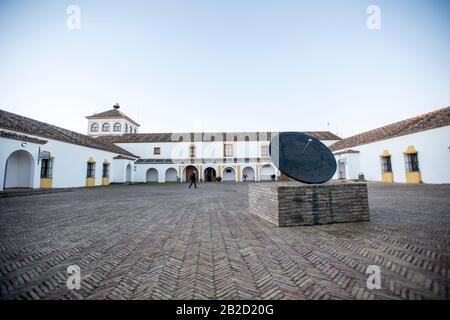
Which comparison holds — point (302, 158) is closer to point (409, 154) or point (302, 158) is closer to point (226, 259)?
point (226, 259)

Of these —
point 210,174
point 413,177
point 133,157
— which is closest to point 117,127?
point 133,157

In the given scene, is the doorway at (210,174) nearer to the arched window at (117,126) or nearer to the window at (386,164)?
the arched window at (117,126)

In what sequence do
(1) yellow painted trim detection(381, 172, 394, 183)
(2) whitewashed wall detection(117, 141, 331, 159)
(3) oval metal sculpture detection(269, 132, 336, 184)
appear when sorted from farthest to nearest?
(2) whitewashed wall detection(117, 141, 331, 159), (1) yellow painted trim detection(381, 172, 394, 183), (3) oval metal sculpture detection(269, 132, 336, 184)

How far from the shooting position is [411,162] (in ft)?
52.9

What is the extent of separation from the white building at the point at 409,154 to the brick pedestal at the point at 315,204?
15745 millimetres

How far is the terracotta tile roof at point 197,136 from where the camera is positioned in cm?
3130

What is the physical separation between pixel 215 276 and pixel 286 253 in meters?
1.16

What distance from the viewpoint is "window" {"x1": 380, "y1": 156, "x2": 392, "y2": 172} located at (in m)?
18.2

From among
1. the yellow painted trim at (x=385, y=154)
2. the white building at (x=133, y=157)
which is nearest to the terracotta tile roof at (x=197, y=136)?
the white building at (x=133, y=157)

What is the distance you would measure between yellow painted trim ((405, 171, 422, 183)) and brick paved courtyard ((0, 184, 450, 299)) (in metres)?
15.4

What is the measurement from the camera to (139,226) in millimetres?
4242

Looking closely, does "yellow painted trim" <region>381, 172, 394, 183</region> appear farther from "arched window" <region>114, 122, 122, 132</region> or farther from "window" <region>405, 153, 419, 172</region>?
"arched window" <region>114, 122, 122, 132</region>

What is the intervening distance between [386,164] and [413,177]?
2900 millimetres

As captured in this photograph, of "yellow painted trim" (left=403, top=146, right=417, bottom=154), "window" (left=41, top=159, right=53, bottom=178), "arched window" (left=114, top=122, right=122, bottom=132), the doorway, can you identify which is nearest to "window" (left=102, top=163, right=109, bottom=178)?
"window" (left=41, top=159, right=53, bottom=178)
